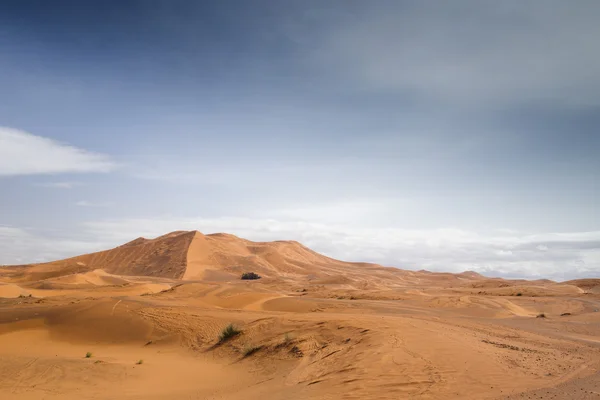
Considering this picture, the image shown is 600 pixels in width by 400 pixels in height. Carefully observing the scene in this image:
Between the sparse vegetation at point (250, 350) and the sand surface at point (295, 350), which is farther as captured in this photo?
the sparse vegetation at point (250, 350)

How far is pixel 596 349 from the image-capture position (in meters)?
12.5

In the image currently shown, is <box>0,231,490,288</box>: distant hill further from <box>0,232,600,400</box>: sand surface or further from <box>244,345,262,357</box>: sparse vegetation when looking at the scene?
<box>244,345,262,357</box>: sparse vegetation

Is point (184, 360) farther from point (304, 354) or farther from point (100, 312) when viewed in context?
point (100, 312)

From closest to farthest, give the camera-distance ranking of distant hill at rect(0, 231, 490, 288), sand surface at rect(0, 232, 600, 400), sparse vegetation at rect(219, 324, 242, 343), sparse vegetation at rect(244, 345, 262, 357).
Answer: sand surface at rect(0, 232, 600, 400)
sparse vegetation at rect(244, 345, 262, 357)
sparse vegetation at rect(219, 324, 242, 343)
distant hill at rect(0, 231, 490, 288)

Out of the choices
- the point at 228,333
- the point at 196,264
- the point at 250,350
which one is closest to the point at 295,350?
the point at 250,350

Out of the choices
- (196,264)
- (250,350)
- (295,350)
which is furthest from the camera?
(196,264)

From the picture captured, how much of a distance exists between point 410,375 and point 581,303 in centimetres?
2539

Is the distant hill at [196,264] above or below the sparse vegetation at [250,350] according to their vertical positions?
above

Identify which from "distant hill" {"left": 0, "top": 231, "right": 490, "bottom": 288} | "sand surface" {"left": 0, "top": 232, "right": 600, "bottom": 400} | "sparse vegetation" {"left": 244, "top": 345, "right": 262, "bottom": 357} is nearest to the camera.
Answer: "sand surface" {"left": 0, "top": 232, "right": 600, "bottom": 400}

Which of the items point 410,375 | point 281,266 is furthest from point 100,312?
point 281,266

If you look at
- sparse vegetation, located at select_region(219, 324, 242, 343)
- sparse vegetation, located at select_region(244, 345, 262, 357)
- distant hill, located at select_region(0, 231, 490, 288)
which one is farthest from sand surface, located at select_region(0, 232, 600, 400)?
distant hill, located at select_region(0, 231, 490, 288)

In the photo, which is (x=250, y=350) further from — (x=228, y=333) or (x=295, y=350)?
(x=228, y=333)

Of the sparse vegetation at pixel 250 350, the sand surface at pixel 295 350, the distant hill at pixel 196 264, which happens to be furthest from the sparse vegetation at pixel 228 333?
the distant hill at pixel 196 264

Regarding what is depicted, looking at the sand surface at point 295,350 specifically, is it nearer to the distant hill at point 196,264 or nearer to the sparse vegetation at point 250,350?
the sparse vegetation at point 250,350
